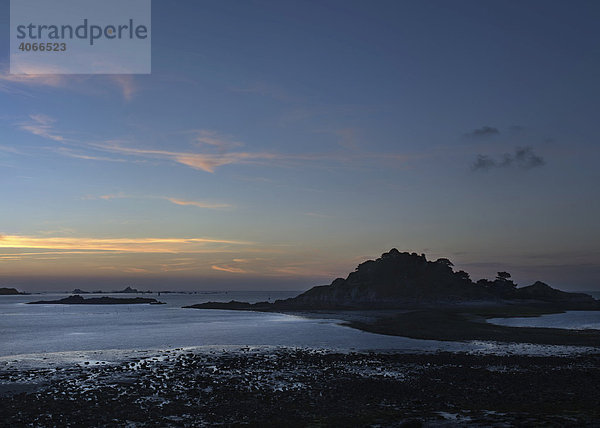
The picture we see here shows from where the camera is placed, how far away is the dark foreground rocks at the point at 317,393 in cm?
2303

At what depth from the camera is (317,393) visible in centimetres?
2884

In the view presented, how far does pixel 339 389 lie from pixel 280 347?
24831 mm

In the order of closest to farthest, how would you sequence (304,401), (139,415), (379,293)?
(139,415), (304,401), (379,293)

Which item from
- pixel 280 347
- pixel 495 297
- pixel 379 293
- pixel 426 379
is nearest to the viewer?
pixel 426 379

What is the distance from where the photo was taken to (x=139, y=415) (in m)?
23.9

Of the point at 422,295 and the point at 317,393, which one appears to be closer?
the point at 317,393

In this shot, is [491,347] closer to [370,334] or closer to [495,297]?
[370,334]

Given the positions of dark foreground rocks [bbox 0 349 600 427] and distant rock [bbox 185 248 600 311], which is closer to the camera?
dark foreground rocks [bbox 0 349 600 427]

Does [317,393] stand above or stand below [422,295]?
above

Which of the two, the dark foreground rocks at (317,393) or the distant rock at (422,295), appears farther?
the distant rock at (422,295)

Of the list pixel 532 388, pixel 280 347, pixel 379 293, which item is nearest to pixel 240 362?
pixel 280 347

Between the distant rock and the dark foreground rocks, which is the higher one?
the dark foreground rocks

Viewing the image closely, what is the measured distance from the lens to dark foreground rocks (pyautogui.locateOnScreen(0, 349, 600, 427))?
23.0m

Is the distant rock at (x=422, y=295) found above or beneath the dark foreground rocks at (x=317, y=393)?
beneath
